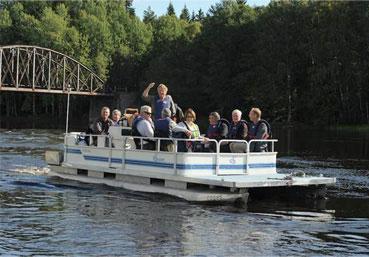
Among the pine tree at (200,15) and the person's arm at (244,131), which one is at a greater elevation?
the pine tree at (200,15)

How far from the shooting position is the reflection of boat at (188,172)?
17.0m

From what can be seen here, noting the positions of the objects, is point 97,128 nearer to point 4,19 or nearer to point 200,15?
point 4,19

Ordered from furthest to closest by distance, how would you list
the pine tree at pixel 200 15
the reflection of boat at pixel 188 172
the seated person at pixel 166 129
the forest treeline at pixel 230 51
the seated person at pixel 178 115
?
the pine tree at pixel 200 15 < the forest treeline at pixel 230 51 < the seated person at pixel 178 115 < the seated person at pixel 166 129 < the reflection of boat at pixel 188 172

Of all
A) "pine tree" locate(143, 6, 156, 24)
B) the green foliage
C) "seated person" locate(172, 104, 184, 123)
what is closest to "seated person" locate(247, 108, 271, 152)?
"seated person" locate(172, 104, 184, 123)

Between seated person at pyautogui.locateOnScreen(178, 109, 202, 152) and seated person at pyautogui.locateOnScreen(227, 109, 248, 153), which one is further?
seated person at pyautogui.locateOnScreen(227, 109, 248, 153)

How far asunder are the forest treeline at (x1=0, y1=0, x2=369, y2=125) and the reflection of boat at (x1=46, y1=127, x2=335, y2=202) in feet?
177

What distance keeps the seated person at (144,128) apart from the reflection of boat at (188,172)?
10.1 inches

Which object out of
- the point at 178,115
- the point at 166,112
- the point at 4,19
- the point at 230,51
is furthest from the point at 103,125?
the point at 4,19

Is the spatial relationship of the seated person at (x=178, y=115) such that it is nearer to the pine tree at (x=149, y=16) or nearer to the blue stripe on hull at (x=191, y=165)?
the blue stripe on hull at (x=191, y=165)

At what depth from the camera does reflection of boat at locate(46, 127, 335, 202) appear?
55.6 feet

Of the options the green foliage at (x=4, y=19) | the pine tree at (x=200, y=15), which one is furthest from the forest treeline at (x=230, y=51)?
the pine tree at (x=200, y=15)

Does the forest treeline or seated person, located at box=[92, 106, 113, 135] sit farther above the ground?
the forest treeline

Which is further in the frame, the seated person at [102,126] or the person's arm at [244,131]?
the seated person at [102,126]

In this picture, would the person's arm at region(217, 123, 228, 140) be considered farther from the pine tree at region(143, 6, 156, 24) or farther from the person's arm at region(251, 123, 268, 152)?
the pine tree at region(143, 6, 156, 24)
